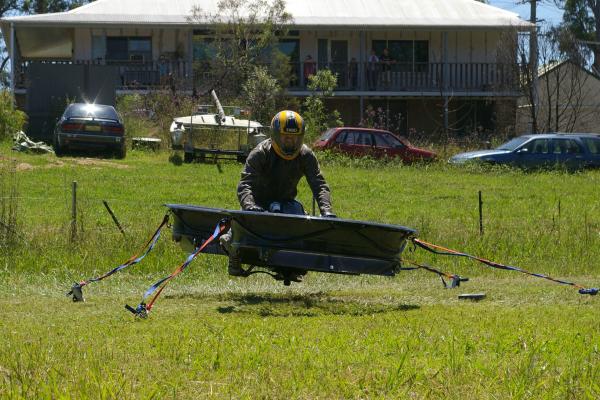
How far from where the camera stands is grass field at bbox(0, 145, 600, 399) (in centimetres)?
652

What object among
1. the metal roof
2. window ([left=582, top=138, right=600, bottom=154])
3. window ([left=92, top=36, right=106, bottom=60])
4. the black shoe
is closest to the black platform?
the black shoe

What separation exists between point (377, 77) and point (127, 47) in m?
Result: 9.43

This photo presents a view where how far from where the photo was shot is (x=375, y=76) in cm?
4203

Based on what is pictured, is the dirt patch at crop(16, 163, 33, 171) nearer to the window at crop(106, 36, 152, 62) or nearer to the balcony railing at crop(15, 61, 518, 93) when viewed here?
the balcony railing at crop(15, 61, 518, 93)

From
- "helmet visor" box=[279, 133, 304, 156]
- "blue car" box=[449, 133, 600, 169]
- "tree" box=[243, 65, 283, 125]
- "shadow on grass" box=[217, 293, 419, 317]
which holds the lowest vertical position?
"shadow on grass" box=[217, 293, 419, 317]

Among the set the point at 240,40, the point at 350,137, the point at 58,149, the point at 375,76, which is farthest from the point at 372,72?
the point at 58,149

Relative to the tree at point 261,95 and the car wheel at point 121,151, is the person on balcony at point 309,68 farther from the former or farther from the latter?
the car wheel at point 121,151

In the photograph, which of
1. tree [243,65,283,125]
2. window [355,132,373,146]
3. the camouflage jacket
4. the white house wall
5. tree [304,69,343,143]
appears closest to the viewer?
the camouflage jacket

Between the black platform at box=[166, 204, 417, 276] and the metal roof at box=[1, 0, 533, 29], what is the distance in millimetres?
30734

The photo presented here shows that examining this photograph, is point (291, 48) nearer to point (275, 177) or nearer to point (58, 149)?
point (58, 149)

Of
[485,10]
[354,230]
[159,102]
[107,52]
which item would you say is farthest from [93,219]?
[485,10]

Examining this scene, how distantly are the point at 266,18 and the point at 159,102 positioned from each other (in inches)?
227

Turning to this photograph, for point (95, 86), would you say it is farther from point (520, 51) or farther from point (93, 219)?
point (93, 219)

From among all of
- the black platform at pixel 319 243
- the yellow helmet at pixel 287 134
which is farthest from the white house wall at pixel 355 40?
the black platform at pixel 319 243
